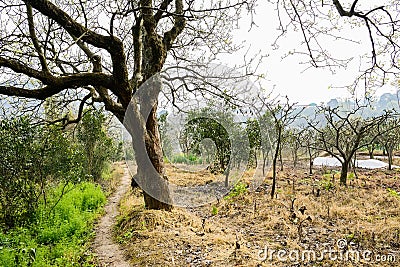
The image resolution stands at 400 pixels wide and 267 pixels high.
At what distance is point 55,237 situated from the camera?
5.40 metres

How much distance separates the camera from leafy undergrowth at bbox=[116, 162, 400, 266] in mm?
4332

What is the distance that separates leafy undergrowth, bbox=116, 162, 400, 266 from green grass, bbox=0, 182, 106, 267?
27.9 inches

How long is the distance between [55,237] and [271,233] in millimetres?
3784

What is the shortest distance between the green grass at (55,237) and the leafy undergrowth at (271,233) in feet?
2.32

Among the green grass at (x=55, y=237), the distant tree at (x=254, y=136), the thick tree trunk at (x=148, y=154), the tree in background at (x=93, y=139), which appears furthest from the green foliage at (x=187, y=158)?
the thick tree trunk at (x=148, y=154)

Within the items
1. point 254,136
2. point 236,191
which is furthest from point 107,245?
point 254,136

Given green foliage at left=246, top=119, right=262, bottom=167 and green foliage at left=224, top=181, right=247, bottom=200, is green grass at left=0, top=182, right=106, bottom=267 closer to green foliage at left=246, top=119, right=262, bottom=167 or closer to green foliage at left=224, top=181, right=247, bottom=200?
green foliage at left=224, top=181, right=247, bottom=200

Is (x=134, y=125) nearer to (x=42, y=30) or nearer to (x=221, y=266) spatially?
(x=42, y=30)

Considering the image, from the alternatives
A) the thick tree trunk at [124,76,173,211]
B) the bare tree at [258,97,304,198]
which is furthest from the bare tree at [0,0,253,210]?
the bare tree at [258,97,304,198]

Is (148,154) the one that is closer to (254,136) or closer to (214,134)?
(214,134)

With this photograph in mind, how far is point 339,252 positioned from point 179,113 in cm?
525

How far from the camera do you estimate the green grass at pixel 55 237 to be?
4375 millimetres

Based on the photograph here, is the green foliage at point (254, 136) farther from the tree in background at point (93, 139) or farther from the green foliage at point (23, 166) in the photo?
the green foliage at point (23, 166)

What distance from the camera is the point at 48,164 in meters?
7.25
